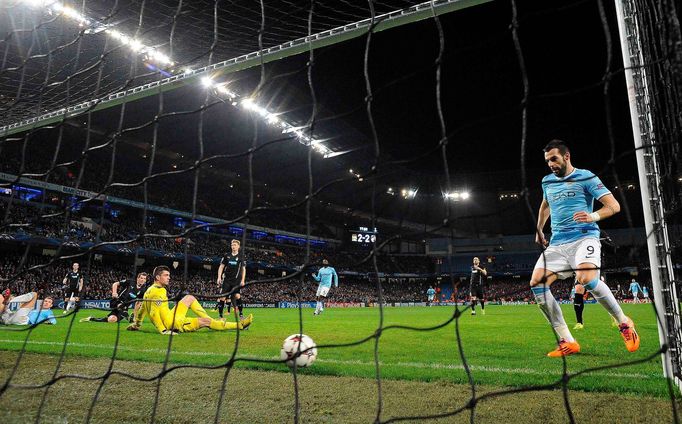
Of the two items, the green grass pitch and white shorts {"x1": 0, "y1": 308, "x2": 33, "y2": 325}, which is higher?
white shorts {"x1": 0, "y1": 308, "x2": 33, "y2": 325}

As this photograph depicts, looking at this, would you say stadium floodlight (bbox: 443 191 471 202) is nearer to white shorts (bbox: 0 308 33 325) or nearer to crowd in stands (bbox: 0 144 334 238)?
crowd in stands (bbox: 0 144 334 238)

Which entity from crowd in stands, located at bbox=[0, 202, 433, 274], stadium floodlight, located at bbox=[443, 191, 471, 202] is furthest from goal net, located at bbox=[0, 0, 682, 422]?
stadium floodlight, located at bbox=[443, 191, 471, 202]

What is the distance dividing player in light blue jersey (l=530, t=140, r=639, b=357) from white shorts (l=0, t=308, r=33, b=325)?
32.6ft

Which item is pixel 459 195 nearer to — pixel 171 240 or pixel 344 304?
pixel 344 304

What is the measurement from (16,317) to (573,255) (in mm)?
10450

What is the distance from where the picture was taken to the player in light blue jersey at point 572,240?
13.9 ft

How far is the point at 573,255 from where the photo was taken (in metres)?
4.48

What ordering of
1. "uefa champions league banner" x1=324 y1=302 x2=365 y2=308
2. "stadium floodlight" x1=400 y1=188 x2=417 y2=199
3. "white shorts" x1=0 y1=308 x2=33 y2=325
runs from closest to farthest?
"white shorts" x1=0 y1=308 x2=33 y2=325
"uefa champions league banner" x1=324 y1=302 x2=365 y2=308
"stadium floodlight" x1=400 y1=188 x2=417 y2=199

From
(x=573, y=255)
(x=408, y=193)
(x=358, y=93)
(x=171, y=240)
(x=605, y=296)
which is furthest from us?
(x=408, y=193)

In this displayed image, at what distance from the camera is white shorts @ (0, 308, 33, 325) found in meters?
8.90

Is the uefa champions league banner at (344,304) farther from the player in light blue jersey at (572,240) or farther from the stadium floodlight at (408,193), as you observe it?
the player in light blue jersey at (572,240)

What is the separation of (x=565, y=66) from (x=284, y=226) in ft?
100.0

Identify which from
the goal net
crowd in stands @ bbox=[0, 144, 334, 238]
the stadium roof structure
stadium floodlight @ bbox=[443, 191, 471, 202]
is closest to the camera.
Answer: the goal net

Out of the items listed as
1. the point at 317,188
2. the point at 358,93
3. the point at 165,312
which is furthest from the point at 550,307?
the point at 317,188
